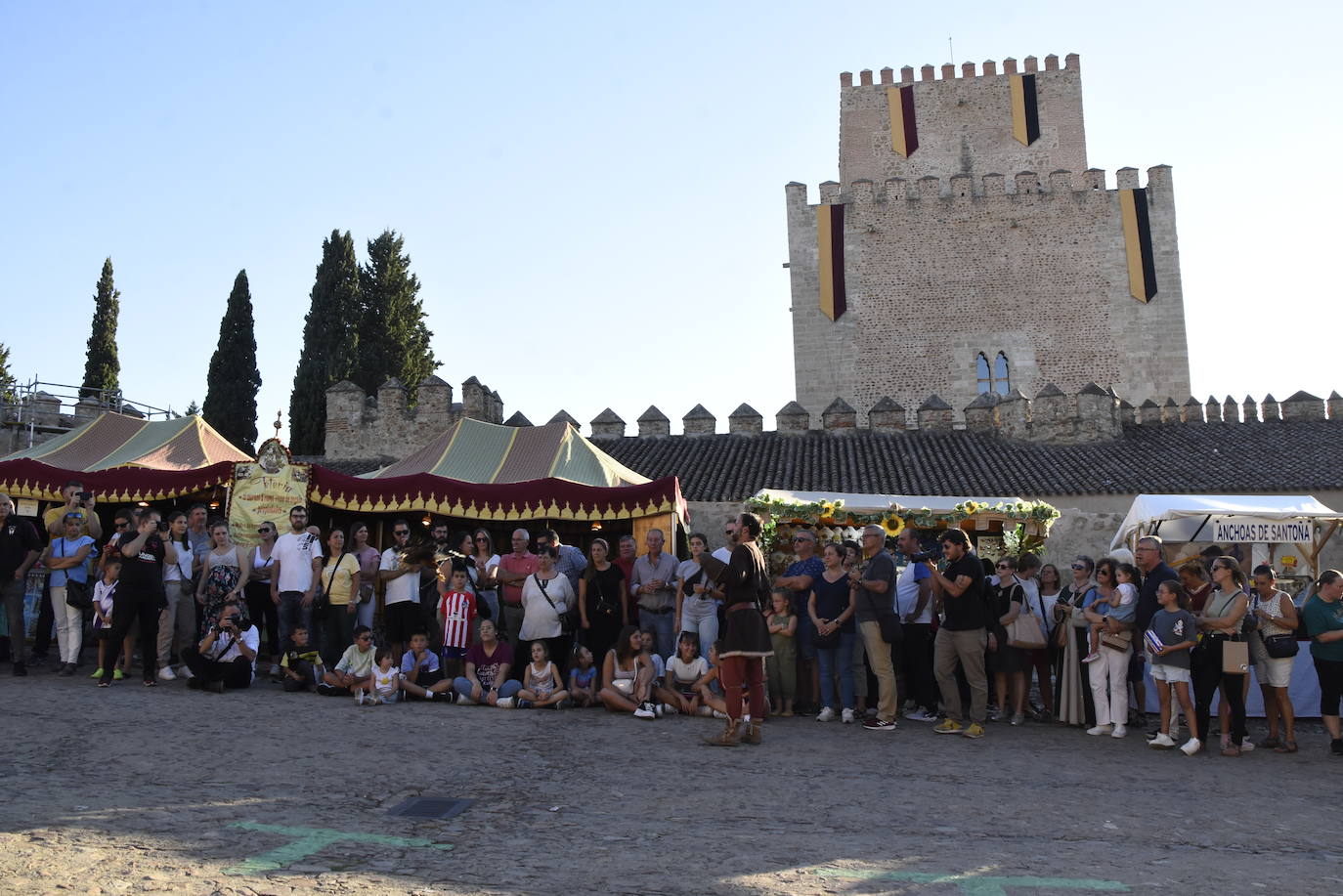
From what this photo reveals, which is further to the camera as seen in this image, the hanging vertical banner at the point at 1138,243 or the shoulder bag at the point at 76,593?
the hanging vertical banner at the point at 1138,243

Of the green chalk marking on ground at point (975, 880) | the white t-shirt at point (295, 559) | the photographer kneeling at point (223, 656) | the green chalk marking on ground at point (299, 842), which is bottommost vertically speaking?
the green chalk marking on ground at point (975, 880)

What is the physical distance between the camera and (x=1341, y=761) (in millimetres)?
7387

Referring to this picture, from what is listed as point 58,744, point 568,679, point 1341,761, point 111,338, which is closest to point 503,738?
point 568,679

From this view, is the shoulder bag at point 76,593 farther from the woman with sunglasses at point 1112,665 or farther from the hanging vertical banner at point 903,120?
the hanging vertical banner at point 903,120

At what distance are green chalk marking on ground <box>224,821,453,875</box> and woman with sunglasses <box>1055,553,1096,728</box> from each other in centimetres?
588

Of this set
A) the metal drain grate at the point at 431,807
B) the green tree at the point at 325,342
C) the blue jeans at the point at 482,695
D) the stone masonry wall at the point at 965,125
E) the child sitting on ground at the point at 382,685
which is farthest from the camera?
the stone masonry wall at the point at 965,125

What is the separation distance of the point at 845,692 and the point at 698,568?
148 cm

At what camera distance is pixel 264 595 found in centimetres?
986

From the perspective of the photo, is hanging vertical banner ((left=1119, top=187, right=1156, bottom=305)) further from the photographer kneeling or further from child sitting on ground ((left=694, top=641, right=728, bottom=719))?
the photographer kneeling

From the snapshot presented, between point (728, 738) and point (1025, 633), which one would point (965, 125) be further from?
point (728, 738)

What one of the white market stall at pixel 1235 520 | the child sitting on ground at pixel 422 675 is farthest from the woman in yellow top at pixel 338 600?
the white market stall at pixel 1235 520

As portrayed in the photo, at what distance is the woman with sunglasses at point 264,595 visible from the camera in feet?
31.4

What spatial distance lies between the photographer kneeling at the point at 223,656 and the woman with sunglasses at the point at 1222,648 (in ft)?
23.5

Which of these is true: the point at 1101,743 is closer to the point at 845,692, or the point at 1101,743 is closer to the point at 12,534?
the point at 845,692
